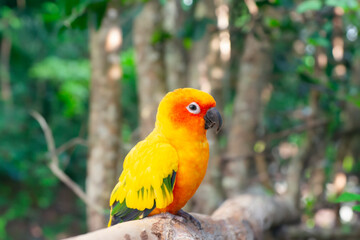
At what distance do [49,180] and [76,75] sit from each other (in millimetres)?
3266

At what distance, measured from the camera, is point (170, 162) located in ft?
6.44

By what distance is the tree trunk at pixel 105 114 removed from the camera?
13.6 feet

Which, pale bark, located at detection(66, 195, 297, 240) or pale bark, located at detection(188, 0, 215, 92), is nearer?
pale bark, located at detection(66, 195, 297, 240)

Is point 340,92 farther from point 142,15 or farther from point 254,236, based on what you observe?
point 254,236

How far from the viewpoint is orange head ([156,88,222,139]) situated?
2033 mm

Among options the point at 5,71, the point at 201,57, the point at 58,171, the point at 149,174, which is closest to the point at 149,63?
the point at 201,57

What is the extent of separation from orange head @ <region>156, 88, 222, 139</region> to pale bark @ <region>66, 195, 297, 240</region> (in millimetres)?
460

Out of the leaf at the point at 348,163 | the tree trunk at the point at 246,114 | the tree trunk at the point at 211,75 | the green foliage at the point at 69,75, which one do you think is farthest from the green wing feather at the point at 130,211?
the green foliage at the point at 69,75

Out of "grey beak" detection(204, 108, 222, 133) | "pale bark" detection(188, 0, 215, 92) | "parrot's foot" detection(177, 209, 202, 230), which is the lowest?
"parrot's foot" detection(177, 209, 202, 230)

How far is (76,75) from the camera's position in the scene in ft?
30.0

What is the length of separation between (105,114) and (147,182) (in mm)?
2361

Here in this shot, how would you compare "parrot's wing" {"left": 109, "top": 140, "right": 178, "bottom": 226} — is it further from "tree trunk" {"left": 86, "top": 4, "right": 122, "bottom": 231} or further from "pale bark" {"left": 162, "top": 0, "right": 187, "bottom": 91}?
"pale bark" {"left": 162, "top": 0, "right": 187, "bottom": 91}

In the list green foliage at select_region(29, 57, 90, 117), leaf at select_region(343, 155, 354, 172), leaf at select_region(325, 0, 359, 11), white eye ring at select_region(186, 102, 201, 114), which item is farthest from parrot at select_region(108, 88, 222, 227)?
green foliage at select_region(29, 57, 90, 117)

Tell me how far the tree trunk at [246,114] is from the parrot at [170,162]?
267cm
